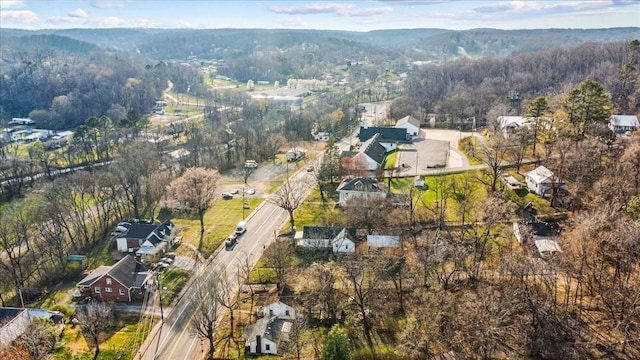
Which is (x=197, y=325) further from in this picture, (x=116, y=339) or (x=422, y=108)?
(x=422, y=108)

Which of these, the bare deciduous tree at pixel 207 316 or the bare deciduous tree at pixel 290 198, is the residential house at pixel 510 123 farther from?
the bare deciduous tree at pixel 207 316

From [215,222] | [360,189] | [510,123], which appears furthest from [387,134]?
[215,222]

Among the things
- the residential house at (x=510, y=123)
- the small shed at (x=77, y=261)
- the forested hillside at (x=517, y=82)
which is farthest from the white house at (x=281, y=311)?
the forested hillside at (x=517, y=82)

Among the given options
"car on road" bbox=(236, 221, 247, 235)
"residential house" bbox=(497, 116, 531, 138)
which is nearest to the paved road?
"car on road" bbox=(236, 221, 247, 235)

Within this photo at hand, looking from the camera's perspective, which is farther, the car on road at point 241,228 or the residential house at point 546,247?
the car on road at point 241,228

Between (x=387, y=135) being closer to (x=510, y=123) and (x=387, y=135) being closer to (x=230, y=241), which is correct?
(x=510, y=123)

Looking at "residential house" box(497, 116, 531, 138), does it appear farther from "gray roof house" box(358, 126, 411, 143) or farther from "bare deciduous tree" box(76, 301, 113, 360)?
"bare deciduous tree" box(76, 301, 113, 360)

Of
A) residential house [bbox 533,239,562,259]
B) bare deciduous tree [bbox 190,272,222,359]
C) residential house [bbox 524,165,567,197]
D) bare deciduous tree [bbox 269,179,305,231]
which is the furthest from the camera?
residential house [bbox 524,165,567,197]
